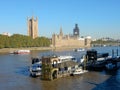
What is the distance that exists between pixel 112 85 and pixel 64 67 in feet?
28.7

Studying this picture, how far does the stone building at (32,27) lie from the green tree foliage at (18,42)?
37.4ft

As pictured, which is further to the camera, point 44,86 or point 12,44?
point 12,44

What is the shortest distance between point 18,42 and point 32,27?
37.1 metres

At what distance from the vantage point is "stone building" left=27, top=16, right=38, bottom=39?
158 meters

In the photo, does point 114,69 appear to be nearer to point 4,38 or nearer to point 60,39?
point 4,38

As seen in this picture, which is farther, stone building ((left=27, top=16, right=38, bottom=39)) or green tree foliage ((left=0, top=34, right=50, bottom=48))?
stone building ((left=27, top=16, right=38, bottom=39))

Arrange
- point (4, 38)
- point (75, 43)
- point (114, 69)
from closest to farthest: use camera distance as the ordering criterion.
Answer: point (114, 69) → point (4, 38) → point (75, 43)

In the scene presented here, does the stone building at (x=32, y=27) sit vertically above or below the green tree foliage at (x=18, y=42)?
above

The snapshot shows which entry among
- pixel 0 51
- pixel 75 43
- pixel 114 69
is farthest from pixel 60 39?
pixel 114 69

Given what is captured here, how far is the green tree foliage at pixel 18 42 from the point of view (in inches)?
4453

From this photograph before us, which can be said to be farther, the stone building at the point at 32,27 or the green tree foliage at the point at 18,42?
the stone building at the point at 32,27

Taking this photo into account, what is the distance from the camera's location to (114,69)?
45156mm

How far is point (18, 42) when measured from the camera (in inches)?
4806

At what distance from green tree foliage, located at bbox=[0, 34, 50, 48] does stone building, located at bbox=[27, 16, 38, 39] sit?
449 inches
